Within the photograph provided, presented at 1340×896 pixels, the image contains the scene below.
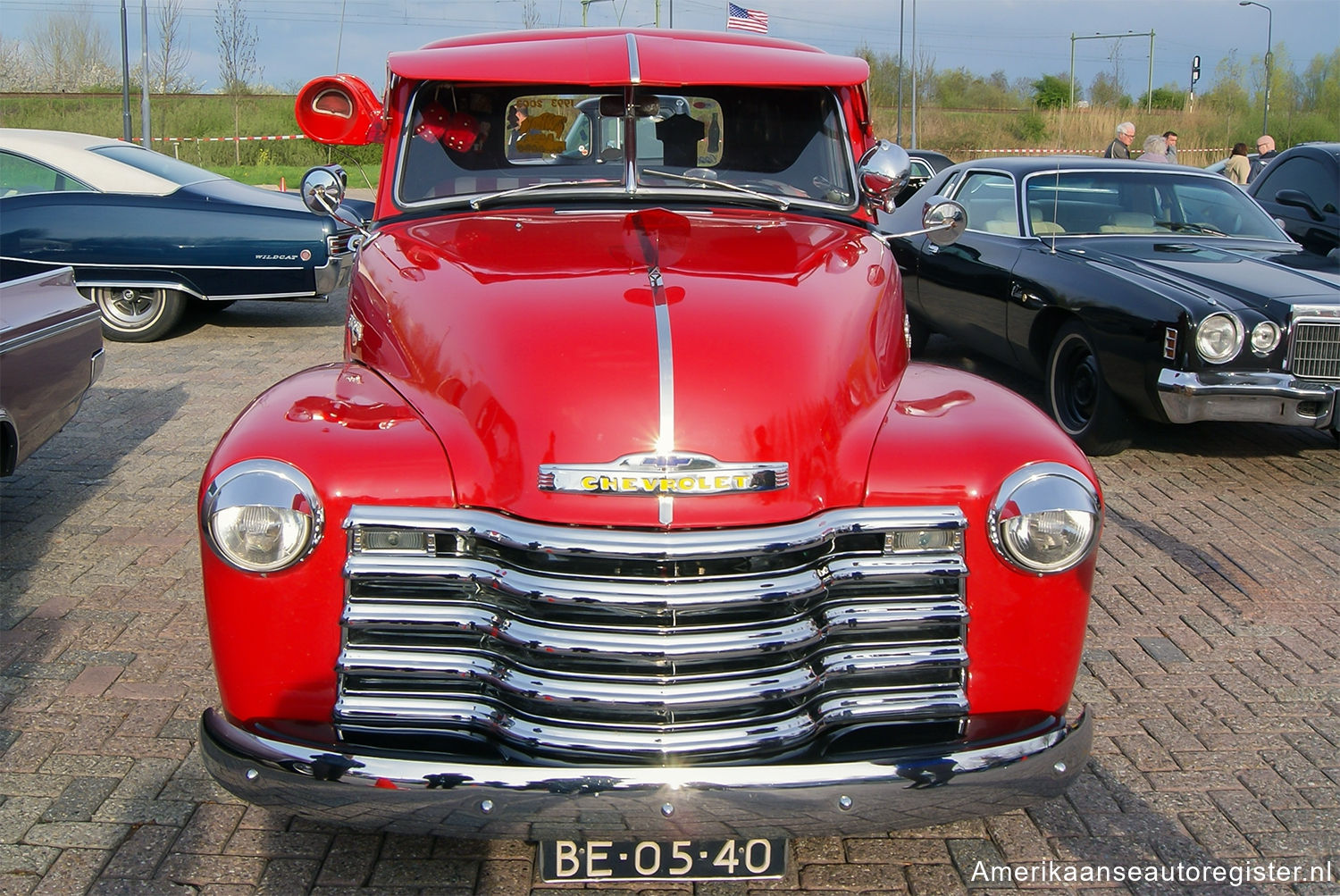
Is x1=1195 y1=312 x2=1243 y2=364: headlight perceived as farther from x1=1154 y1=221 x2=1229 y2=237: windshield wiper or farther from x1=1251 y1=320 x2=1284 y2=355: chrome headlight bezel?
x1=1154 y1=221 x2=1229 y2=237: windshield wiper

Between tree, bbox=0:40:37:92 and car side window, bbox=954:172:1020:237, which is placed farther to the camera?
tree, bbox=0:40:37:92

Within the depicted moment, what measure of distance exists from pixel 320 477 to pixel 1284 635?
3825 mm

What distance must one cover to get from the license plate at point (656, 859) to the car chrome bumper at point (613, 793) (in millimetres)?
92

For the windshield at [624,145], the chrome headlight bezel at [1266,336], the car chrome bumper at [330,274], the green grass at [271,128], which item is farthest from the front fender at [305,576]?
the green grass at [271,128]

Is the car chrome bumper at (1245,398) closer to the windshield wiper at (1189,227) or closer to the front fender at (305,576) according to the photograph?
the windshield wiper at (1189,227)

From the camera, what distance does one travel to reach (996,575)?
2.97 metres

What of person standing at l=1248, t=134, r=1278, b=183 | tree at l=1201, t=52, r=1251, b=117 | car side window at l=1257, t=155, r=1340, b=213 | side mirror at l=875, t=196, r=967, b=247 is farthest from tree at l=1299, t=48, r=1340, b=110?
side mirror at l=875, t=196, r=967, b=247

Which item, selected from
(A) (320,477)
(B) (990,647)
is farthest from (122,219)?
(B) (990,647)

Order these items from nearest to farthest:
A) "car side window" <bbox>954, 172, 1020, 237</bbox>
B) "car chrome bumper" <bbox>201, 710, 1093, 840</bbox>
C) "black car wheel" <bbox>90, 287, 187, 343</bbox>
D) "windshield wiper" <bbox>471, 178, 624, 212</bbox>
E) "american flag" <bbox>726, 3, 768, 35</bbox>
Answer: "car chrome bumper" <bbox>201, 710, 1093, 840</bbox> → "windshield wiper" <bbox>471, 178, 624, 212</bbox> → "car side window" <bbox>954, 172, 1020, 237</bbox> → "black car wheel" <bbox>90, 287, 187, 343</bbox> → "american flag" <bbox>726, 3, 768, 35</bbox>

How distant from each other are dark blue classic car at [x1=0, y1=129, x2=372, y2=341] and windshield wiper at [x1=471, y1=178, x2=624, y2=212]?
6.03 meters

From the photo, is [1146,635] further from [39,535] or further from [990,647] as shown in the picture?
[39,535]

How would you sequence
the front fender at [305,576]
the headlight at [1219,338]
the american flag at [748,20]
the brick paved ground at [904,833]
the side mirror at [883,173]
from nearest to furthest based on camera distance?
the front fender at [305,576]
the brick paved ground at [904,833]
the side mirror at [883,173]
the headlight at [1219,338]
the american flag at [748,20]

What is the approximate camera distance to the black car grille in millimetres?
2764

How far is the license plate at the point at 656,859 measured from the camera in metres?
2.78
